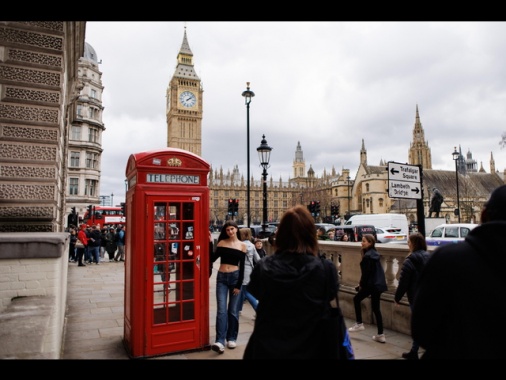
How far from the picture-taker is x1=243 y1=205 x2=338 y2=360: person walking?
212 centimetres

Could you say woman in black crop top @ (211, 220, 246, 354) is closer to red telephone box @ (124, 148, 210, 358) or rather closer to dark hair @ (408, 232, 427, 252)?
red telephone box @ (124, 148, 210, 358)

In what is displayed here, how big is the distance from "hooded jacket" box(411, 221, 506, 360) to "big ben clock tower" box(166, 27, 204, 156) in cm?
10196

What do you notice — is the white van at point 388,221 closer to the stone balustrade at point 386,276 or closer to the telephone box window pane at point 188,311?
the stone balustrade at point 386,276

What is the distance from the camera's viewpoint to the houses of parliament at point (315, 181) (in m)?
68.8

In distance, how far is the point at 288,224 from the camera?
2.37 meters

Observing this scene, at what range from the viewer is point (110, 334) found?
19.2ft

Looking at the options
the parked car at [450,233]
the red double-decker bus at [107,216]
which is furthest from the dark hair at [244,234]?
the red double-decker bus at [107,216]

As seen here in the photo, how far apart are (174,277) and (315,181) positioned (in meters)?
126

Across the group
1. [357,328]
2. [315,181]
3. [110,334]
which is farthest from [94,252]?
[315,181]

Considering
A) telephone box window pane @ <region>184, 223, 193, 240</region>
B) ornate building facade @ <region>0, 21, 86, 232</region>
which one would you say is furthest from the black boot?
ornate building facade @ <region>0, 21, 86, 232</region>

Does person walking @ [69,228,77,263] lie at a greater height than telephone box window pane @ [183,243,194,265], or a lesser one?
lesser

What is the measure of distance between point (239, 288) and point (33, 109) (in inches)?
165
